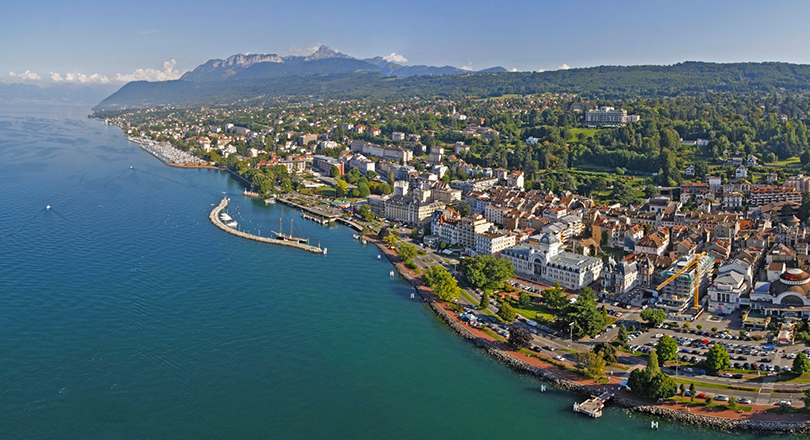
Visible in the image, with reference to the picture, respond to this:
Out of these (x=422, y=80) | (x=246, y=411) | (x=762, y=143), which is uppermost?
(x=422, y=80)

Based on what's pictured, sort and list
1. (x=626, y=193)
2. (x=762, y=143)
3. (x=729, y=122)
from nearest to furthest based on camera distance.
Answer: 1. (x=626, y=193)
2. (x=762, y=143)
3. (x=729, y=122)

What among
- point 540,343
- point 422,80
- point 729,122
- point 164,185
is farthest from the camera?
point 422,80

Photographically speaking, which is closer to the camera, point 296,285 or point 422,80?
point 296,285

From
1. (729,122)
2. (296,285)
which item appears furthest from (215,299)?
(729,122)

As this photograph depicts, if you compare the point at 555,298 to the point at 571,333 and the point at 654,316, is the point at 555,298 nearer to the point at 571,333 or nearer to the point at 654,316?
the point at 571,333

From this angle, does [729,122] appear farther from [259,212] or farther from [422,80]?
[422,80]

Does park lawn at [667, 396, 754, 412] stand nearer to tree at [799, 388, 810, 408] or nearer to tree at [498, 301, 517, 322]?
tree at [799, 388, 810, 408]

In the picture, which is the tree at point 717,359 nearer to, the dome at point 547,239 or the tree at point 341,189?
the dome at point 547,239

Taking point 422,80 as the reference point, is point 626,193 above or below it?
below
